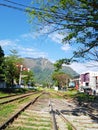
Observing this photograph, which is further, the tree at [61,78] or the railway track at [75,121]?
the tree at [61,78]

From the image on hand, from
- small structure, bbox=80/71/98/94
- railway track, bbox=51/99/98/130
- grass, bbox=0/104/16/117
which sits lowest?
railway track, bbox=51/99/98/130

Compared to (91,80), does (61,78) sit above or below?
above

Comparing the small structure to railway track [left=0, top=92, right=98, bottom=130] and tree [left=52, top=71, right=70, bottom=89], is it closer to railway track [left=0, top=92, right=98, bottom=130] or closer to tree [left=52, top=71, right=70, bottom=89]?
tree [left=52, top=71, right=70, bottom=89]

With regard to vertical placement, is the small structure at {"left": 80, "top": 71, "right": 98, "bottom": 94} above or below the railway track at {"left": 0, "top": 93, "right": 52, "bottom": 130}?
above

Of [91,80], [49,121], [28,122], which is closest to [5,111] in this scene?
[49,121]

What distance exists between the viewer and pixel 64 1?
1928cm

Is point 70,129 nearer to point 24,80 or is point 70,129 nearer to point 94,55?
point 94,55

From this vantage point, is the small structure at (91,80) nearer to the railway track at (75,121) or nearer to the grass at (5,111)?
the grass at (5,111)

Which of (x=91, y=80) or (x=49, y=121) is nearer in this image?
(x=49, y=121)

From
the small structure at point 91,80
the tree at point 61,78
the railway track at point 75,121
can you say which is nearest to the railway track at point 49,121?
the railway track at point 75,121

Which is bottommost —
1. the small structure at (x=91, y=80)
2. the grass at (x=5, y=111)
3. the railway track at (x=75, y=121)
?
the railway track at (x=75, y=121)

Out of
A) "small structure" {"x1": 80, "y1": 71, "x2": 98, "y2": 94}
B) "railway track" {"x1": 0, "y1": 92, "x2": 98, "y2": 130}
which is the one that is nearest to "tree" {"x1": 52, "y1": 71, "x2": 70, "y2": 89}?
"small structure" {"x1": 80, "y1": 71, "x2": 98, "y2": 94}

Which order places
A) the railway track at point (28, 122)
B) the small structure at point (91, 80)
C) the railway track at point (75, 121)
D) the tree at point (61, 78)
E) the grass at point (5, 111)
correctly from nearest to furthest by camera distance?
1. the railway track at point (28, 122)
2. the railway track at point (75, 121)
3. the grass at point (5, 111)
4. the small structure at point (91, 80)
5. the tree at point (61, 78)

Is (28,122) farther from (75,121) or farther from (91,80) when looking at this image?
(91,80)
